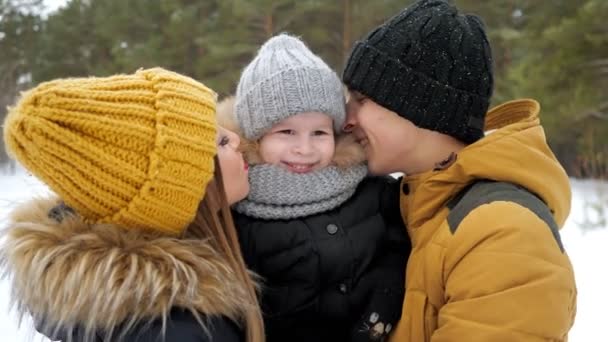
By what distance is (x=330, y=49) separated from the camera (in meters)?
14.4

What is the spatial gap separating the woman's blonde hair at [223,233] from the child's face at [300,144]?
387mm

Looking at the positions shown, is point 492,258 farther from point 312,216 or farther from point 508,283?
point 312,216

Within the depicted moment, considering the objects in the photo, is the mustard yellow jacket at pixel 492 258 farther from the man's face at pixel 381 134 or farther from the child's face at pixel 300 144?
the child's face at pixel 300 144

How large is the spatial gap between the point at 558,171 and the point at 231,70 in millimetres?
12919

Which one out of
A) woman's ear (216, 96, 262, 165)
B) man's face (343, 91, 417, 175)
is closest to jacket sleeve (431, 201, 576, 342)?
man's face (343, 91, 417, 175)

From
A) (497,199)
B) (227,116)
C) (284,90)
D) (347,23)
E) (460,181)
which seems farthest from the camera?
(347,23)

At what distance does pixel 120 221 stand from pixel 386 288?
0.82m

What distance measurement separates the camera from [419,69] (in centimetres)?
171

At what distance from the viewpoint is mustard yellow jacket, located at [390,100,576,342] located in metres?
1.33

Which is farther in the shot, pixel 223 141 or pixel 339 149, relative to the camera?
pixel 339 149

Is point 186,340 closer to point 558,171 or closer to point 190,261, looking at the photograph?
point 190,261

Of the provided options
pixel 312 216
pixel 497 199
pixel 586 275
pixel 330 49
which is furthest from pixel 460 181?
pixel 330 49

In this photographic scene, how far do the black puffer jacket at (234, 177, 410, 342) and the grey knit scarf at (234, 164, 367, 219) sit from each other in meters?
0.03

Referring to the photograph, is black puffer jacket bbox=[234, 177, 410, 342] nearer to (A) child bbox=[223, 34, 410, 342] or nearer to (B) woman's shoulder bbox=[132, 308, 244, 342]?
(A) child bbox=[223, 34, 410, 342]
